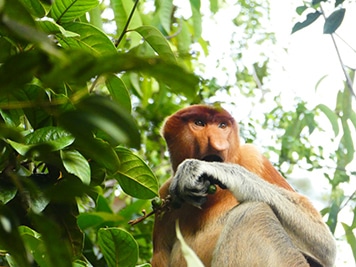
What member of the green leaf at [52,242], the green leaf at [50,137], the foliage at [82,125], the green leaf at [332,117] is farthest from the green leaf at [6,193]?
the green leaf at [332,117]

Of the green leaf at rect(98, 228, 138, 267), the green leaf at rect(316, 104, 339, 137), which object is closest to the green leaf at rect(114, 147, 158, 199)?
the green leaf at rect(98, 228, 138, 267)

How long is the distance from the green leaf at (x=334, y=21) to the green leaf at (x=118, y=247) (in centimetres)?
121

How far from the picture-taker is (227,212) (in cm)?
268

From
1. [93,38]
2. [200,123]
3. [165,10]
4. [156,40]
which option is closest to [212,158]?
[200,123]

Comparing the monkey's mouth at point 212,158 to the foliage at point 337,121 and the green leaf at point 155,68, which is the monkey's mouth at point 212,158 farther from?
the green leaf at point 155,68

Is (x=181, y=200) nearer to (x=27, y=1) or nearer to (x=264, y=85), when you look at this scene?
(x=27, y=1)

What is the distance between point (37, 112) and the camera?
148cm

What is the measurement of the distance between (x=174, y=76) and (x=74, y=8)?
3.95ft

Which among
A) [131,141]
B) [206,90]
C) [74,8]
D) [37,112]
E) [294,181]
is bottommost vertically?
[294,181]

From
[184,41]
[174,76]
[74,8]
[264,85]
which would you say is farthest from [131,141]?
[264,85]

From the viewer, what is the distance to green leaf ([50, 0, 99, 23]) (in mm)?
1577

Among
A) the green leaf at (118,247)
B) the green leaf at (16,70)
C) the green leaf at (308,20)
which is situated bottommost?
the green leaf at (118,247)

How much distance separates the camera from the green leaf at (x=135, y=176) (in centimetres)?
168

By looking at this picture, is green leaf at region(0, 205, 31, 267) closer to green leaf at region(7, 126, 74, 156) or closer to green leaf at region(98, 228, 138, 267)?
green leaf at region(7, 126, 74, 156)
